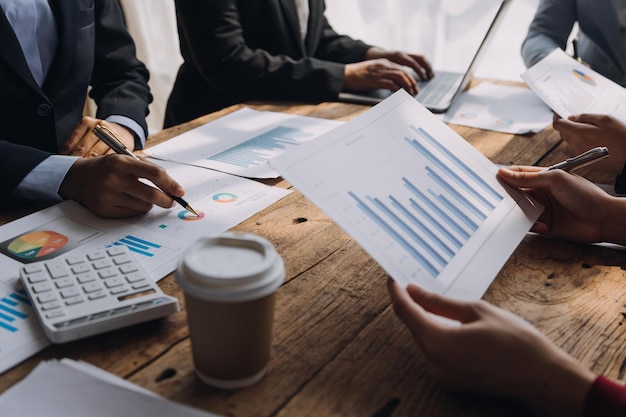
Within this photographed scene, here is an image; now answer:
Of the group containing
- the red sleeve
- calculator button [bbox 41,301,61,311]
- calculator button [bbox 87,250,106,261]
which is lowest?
the red sleeve

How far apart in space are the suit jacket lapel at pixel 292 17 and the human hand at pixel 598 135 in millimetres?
793

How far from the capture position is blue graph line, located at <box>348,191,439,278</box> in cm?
61

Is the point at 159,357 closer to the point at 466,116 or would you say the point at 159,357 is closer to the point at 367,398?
the point at 367,398

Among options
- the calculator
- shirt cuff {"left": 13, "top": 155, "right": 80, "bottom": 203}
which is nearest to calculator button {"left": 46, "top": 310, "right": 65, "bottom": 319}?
the calculator

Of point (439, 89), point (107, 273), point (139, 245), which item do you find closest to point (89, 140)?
point (139, 245)

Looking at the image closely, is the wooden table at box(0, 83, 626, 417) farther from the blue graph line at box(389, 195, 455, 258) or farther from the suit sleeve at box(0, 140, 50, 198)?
the suit sleeve at box(0, 140, 50, 198)

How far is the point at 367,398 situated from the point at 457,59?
2210 millimetres

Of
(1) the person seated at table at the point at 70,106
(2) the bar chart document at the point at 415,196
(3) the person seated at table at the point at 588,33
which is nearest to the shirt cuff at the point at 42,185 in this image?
(1) the person seated at table at the point at 70,106

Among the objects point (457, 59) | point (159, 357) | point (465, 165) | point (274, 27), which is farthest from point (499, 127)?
point (457, 59)

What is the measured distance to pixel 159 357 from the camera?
1.90 ft

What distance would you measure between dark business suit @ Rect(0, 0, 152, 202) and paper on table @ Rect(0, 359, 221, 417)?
1.53ft

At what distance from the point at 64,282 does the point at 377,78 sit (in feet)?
3.44

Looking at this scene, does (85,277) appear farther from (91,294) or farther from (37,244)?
→ (37,244)

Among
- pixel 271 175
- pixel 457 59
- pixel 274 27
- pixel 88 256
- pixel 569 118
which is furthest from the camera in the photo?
pixel 457 59
